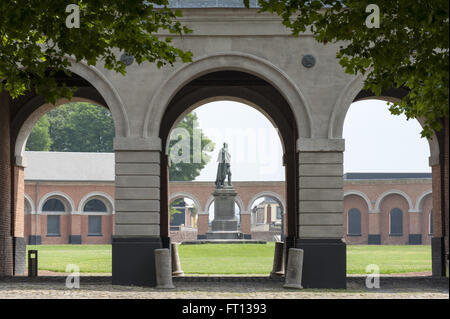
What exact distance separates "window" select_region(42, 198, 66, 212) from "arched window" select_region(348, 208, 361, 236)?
65.5 feet

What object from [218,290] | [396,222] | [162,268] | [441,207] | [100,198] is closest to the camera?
[218,290]

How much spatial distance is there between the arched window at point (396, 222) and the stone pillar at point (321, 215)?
3625 centimetres

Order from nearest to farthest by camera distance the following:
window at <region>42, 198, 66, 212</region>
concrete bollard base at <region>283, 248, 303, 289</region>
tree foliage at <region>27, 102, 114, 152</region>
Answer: concrete bollard base at <region>283, 248, 303, 289</region> → window at <region>42, 198, 66, 212</region> → tree foliage at <region>27, 102, 114, 152</region>

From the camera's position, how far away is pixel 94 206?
49375 mm

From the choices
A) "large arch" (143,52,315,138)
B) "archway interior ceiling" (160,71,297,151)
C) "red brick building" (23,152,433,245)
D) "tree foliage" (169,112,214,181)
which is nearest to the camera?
"large arch" (143,52,315,138)

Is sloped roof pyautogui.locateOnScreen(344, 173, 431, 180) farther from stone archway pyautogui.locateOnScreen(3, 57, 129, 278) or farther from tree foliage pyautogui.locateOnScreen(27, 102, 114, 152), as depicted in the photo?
stone archway pyautogui.locateOnScreen(3, 57, 129, 278)

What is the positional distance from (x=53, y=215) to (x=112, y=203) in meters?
4.01

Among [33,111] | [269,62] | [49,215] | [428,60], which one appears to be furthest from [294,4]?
[49,215]

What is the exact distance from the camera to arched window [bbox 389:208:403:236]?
5028 centimetres

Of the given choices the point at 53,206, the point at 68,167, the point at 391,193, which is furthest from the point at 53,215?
the point at 391,193

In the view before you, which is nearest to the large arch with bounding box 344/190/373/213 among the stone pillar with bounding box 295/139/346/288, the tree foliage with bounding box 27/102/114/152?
the tree foliage with bounding box 27/102/114/152

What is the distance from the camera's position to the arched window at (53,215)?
48375 millimetres

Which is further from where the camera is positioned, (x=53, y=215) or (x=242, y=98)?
(x=53, y=215)

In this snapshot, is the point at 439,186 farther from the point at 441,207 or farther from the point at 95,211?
the point at 95,211
